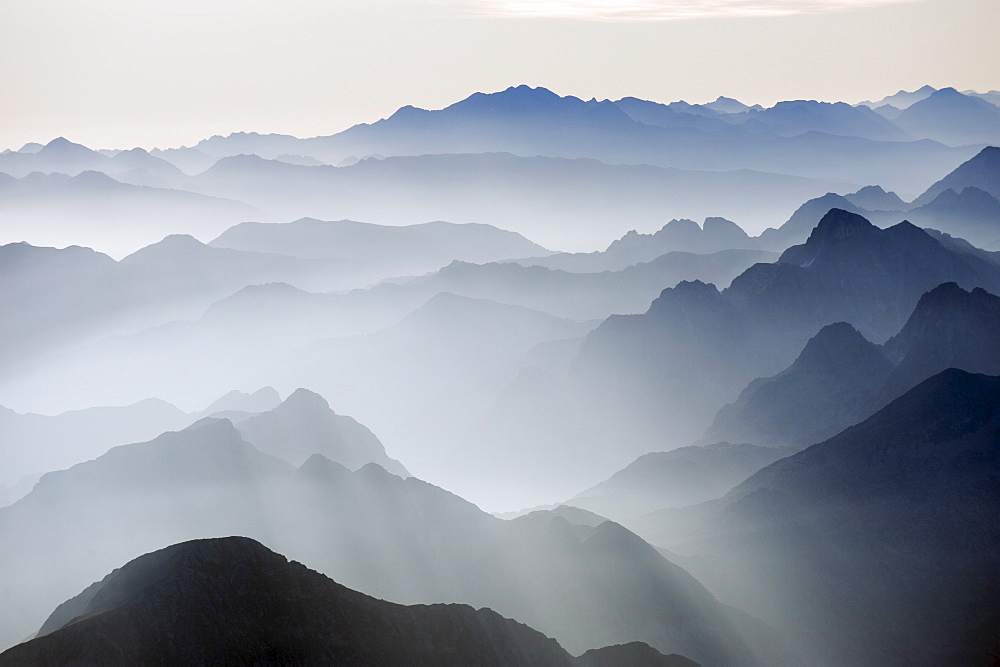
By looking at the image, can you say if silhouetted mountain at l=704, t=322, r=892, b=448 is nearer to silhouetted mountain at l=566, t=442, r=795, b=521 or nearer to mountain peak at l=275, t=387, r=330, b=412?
silhouetted mountain at l=566, t=442, r=795, b=521

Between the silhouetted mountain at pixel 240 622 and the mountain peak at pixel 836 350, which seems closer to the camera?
the silhouetted mountain at pixel 240 622

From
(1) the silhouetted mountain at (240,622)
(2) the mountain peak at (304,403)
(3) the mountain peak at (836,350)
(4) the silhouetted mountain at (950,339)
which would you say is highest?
(2) the mountain peak at (304,403)

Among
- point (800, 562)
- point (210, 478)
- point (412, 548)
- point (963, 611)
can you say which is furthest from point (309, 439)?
point (963, 611)

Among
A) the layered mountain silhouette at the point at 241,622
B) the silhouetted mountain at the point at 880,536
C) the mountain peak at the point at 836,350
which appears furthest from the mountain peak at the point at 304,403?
the layered mountain silhouette at the point at 241,622

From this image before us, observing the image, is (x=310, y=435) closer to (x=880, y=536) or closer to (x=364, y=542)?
(x=364, y=542)

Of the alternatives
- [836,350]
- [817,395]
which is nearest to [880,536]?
[817,395]

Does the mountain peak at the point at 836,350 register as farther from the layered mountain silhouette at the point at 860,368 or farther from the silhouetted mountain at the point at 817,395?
the layered mountain silhouette at the point at 860,368
